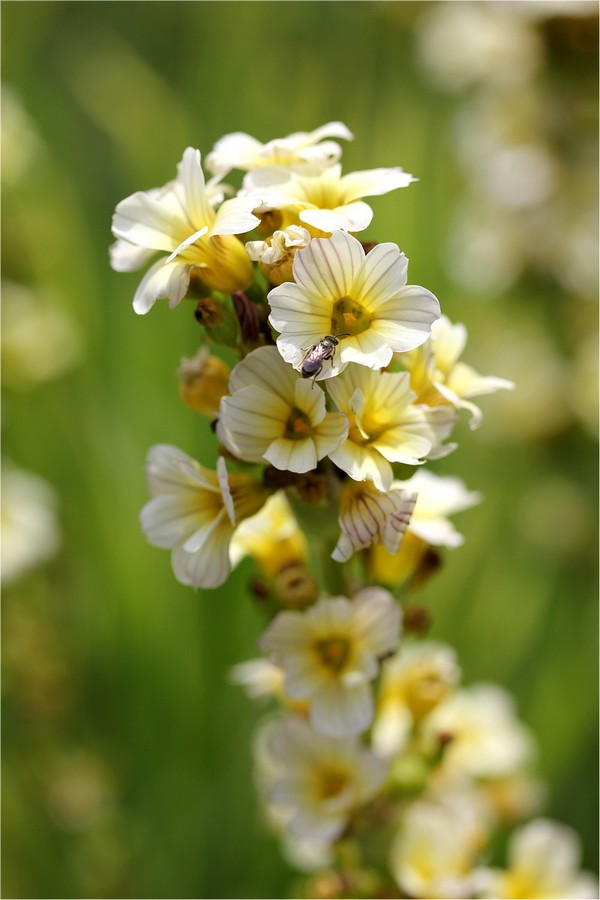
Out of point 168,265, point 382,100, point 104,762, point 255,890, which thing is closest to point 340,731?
point 168,265

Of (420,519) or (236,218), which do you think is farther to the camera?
(420,519)

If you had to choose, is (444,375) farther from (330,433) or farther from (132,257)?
(132,257)

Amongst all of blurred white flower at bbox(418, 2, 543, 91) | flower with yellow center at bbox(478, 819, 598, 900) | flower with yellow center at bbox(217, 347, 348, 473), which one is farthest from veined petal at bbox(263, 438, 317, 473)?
blurred white flower at bbox(418, 2, 543, 91)

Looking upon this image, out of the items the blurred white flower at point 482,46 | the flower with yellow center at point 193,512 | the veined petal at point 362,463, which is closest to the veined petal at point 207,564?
the flower with yellow center at point 193,512

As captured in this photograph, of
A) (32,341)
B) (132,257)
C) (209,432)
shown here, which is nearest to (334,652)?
(132,257)

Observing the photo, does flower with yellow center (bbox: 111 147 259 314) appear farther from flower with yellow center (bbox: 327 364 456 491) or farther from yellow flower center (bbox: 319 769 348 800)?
yellow flower center (bbox: 319 769 348 800)

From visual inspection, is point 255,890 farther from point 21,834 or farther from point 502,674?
point 502,674

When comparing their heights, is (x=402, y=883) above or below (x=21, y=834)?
above
